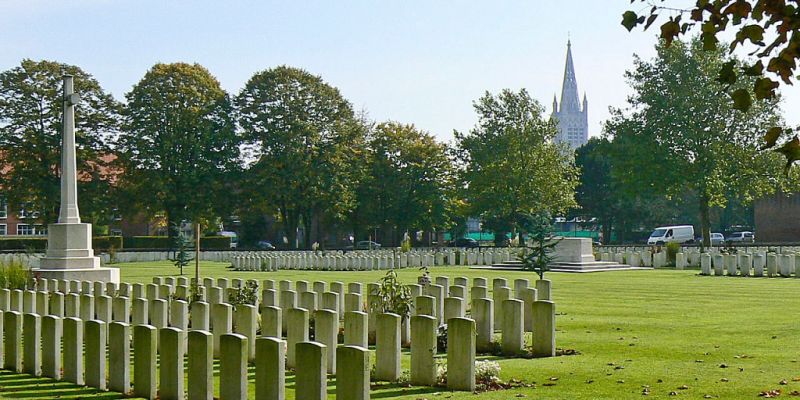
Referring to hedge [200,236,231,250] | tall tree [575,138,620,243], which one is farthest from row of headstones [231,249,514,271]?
tall tree [575,138,620,243]

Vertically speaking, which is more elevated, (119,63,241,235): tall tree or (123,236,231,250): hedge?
(119,63,241,235): tall tree

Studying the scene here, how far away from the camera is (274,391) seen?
7398 millimetres

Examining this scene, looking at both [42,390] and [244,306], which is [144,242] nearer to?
[244,306]

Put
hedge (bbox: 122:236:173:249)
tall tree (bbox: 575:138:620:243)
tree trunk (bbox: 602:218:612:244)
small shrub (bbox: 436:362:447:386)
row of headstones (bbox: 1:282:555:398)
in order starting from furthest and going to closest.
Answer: tree trunk (bbox: 602:218:612:244)
tall tree (bbox: 575:138:620:243)
hedge (bbox: 122:236:173:249)
small shrub (bbox: 436:362:447:386)
row of headstones (bbox: 1:282:555:398)

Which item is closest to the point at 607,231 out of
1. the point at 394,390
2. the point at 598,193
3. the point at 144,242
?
the point at 598,193

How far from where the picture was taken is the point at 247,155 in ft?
184

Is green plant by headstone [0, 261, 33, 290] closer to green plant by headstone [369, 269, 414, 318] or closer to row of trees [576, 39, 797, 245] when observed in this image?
green plant by headstone [369, 269, 414, 318]

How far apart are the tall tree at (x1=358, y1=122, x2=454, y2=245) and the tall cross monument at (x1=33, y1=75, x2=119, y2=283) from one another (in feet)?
120

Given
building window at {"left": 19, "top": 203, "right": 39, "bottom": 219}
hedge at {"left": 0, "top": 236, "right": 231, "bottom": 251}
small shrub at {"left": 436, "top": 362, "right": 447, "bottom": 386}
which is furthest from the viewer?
hedge at {"left": 0, "top": 236, "right": 231, "bottom": 251}

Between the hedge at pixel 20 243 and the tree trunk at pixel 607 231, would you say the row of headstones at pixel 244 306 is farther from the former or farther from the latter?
the tree trunk at pixel 607 231

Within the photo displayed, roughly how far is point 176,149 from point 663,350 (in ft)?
146

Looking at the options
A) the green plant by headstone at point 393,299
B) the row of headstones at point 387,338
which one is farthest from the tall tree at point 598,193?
the row of headstones at point 387,338

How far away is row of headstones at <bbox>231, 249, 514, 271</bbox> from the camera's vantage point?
3856 centimetres

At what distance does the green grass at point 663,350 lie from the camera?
29.2 ft
